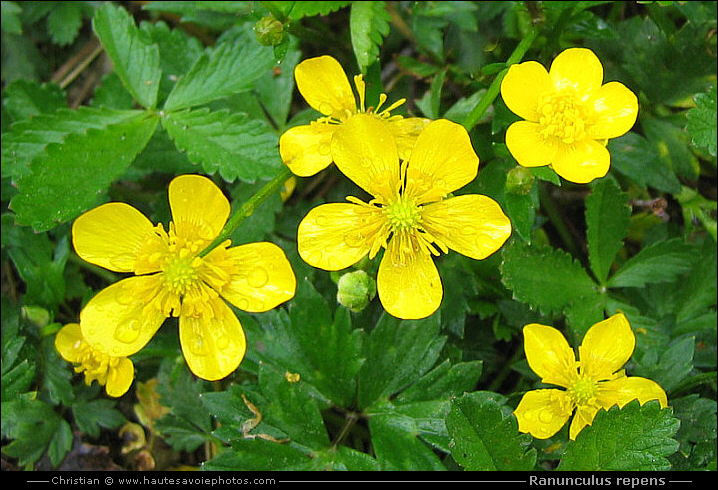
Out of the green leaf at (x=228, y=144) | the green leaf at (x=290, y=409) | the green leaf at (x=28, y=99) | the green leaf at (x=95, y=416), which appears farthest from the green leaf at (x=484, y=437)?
the green leaf at (x=28, y=99)

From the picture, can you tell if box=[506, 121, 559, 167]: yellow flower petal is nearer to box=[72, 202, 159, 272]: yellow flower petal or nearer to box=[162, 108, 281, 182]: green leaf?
box=[162, 108, 281, 182]: green leaf

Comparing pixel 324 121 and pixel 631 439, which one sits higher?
pixel 324 121

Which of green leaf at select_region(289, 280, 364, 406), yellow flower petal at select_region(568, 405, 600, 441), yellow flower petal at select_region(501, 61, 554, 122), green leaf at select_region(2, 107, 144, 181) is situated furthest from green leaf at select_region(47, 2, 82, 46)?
yellow flower petal at select_region(568, 405, 600, 441)

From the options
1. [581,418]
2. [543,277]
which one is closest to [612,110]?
[543,277]

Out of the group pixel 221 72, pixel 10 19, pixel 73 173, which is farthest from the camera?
pixel 10 19

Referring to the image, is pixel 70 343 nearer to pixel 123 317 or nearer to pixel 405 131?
pixel 123 317

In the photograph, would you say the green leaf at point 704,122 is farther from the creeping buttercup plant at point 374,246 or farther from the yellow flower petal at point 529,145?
the yellow flower petal at point 529,145
